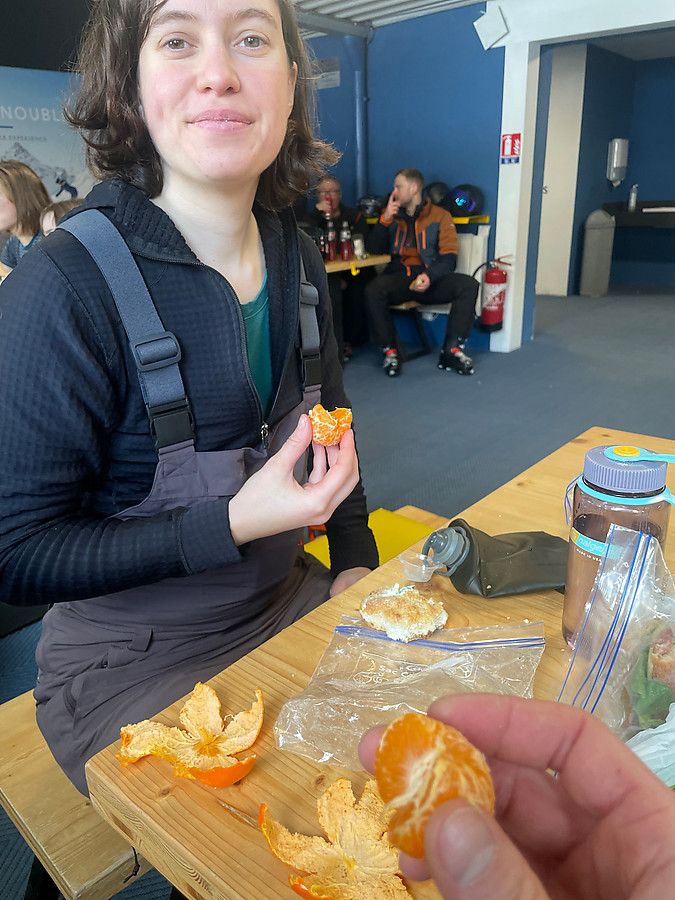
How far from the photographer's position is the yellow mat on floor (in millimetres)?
2105

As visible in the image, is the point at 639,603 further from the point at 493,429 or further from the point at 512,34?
the point at 512,34

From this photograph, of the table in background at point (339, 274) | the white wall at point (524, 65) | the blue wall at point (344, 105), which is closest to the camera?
the white wall at point (524, 65)

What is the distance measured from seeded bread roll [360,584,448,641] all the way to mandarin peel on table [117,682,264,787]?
212 mm

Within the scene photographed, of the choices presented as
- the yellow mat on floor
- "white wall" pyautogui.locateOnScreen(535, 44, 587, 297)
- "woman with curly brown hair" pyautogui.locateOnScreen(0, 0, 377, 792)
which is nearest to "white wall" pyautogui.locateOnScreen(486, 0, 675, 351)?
"white wall" pyautogui.locateOnScreen(535, 44, 587, 297)

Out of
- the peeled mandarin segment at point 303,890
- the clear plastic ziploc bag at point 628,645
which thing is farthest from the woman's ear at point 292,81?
the peeled mandarin segment at point 303,890

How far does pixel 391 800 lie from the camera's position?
483mm

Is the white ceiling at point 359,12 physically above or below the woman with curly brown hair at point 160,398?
above

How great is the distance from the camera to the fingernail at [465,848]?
0.37 m

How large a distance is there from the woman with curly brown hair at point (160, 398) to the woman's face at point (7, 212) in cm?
121

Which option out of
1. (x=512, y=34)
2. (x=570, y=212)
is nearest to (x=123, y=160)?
(x=512, y=34)

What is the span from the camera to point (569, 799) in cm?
55

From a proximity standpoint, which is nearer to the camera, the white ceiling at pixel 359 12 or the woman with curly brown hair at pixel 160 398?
the woman with curly brown hair at pixel 160 398

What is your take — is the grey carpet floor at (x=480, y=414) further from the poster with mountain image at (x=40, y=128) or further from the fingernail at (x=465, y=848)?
the poster with mountain image at (x=40, y=128)

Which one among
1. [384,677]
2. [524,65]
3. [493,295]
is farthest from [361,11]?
[384,677]
